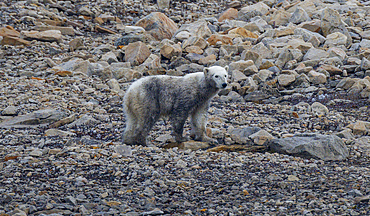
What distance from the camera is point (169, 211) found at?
19.9 feet

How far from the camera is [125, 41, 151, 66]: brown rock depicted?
658 inches

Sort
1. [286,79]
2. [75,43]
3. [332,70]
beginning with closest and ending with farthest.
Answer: [286,79] < [332,70] < [75,43]

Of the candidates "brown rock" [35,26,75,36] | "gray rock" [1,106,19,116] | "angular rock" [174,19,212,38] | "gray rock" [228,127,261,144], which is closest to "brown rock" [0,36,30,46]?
"brown rock" [35,26,75,36]

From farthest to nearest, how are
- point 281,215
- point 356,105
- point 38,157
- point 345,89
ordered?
1. point 345,89
2. point 356,105
3. point 38,157
4. point 281,215

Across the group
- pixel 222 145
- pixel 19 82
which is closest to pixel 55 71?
pixel 19 82

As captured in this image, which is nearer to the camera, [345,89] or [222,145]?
[222,145]

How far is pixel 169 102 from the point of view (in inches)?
362

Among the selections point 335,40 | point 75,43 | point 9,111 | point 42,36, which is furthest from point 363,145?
point 42,36

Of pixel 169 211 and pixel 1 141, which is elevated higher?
pixel 169 211

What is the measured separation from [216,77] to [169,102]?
1077 mm

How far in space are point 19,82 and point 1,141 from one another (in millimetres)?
5287

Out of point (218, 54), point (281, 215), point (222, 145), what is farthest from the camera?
point (218, 54)

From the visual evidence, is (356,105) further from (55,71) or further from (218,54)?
(55,71)

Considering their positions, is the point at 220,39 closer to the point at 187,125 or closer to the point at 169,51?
the point at 169,51
